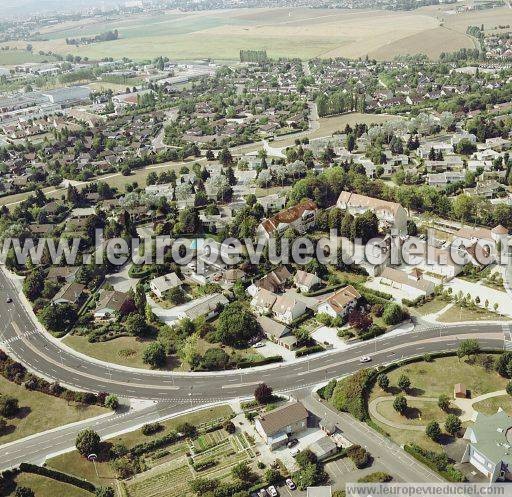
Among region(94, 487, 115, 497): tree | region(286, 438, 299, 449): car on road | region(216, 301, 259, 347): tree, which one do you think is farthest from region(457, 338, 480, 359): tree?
region(94, 487, 115, 497): tree

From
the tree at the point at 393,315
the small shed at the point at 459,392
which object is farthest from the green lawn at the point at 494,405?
the tree at the point at 393,315

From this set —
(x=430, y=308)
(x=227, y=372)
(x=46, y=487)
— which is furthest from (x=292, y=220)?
(x=46, y=487)

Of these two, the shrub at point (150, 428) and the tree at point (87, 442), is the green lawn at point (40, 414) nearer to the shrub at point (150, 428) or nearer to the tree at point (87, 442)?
the tree at point (87, 442)

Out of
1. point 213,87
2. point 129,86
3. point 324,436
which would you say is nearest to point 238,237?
point 324,436

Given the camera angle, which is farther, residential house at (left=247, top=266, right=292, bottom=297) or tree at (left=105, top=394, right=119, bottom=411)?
residential house at (left=247, top=266, right=292, bottom=297)

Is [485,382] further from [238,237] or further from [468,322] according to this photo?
[238,237]

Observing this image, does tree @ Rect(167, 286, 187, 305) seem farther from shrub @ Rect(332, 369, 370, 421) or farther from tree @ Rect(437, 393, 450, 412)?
tree @ Rect(437, 393, 450, 412)
